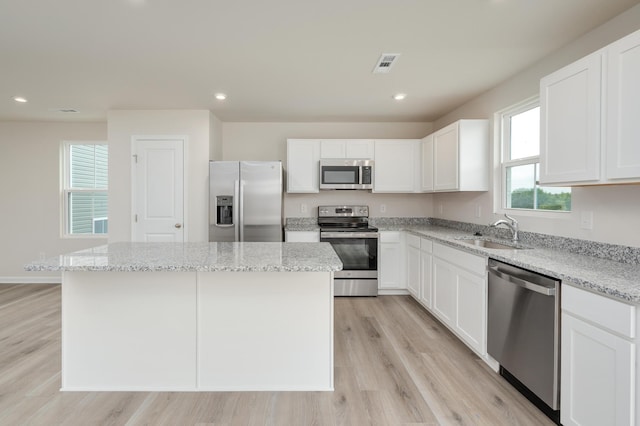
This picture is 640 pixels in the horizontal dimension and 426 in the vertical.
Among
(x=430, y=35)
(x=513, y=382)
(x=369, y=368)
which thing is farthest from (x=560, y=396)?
(x=430, y=35)

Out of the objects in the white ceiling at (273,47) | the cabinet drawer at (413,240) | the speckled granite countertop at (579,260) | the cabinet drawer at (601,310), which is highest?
the white ceiling at (273,47)

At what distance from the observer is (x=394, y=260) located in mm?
4316

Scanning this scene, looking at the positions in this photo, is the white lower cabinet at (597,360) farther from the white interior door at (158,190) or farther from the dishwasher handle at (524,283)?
the white interior door at (158,190)

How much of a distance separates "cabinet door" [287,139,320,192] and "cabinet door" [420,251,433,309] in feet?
5.61

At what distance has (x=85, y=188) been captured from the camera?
16.6 feet

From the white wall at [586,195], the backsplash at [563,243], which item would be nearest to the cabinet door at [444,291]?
the backsplash at [563,243]

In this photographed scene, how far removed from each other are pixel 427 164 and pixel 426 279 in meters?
1.59

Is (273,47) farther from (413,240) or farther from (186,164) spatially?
(413,240)

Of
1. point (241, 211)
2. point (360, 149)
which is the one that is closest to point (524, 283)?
point (360, 149)

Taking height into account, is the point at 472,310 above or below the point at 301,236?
below

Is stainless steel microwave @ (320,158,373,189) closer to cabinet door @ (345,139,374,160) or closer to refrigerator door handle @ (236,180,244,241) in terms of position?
cabinet door @ (345,139,374,160)

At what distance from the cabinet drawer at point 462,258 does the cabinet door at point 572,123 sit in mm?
730

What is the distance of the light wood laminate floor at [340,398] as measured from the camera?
6.13ft

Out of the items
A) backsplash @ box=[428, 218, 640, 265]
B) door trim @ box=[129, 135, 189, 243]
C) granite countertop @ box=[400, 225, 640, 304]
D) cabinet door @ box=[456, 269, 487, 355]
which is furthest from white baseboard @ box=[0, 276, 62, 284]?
backsplash @ box=[428, 218, 640, 265]
